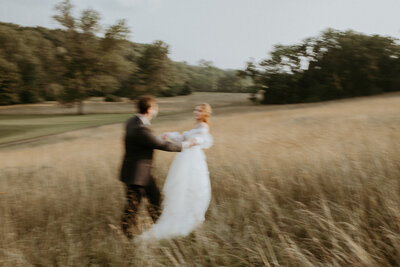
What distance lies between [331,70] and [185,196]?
45.1 metres

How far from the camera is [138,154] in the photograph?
3.75m

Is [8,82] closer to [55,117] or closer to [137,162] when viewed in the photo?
[55,117]

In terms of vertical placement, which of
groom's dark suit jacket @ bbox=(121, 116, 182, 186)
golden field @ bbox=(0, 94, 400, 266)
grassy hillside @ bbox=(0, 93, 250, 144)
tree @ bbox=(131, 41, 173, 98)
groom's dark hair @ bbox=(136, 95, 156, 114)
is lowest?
grassy hillside @ bbox=(0, 93, 250, 144)

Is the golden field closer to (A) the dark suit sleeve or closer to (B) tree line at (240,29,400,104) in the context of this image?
(A) the dark suit sleeve

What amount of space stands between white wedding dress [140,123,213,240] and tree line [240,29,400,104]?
1640 inches

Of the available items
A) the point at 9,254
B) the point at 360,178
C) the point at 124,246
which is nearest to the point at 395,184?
the point at 360,178

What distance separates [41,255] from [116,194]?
5.58 feet

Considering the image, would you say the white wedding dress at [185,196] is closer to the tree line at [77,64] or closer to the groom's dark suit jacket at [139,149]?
the groom's dark suit jacket at [139,149]

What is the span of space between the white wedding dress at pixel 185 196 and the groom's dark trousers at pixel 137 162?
0.25 meters

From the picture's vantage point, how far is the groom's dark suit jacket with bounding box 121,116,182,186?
3.61 m

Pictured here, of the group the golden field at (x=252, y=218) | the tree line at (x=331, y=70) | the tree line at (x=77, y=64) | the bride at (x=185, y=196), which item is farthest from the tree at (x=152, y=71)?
the bride at (x=185, y=196)

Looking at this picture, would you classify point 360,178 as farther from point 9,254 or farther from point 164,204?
point 9,254

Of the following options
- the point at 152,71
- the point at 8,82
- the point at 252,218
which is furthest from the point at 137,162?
the point at 8,82

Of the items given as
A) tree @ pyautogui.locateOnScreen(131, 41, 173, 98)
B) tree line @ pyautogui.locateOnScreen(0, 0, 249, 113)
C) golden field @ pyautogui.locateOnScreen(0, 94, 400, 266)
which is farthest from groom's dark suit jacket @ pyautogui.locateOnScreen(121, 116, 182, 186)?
tree @ pyautogui.locateOnScreen(131, 41, 173, 98)
